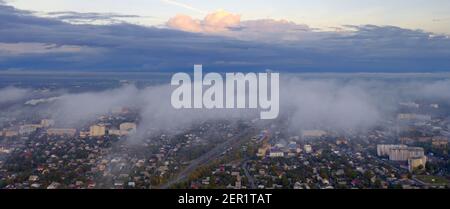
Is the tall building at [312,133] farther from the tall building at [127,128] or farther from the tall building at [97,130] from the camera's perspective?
the tall building at [97,130]

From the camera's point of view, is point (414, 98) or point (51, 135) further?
point (414, 98)

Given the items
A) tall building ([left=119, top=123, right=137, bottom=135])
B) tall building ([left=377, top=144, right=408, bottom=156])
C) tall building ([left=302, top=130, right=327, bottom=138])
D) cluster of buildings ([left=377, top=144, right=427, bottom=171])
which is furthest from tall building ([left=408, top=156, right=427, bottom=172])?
tall building ([left=119, top=123, right=137, bottom=135])

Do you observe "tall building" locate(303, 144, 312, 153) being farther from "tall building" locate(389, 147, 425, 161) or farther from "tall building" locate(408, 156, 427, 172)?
"tall building" locate(408, 156, 427, 172)

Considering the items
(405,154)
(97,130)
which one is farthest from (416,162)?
(97,130)

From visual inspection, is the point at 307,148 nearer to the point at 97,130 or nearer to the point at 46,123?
the point at 97,130
